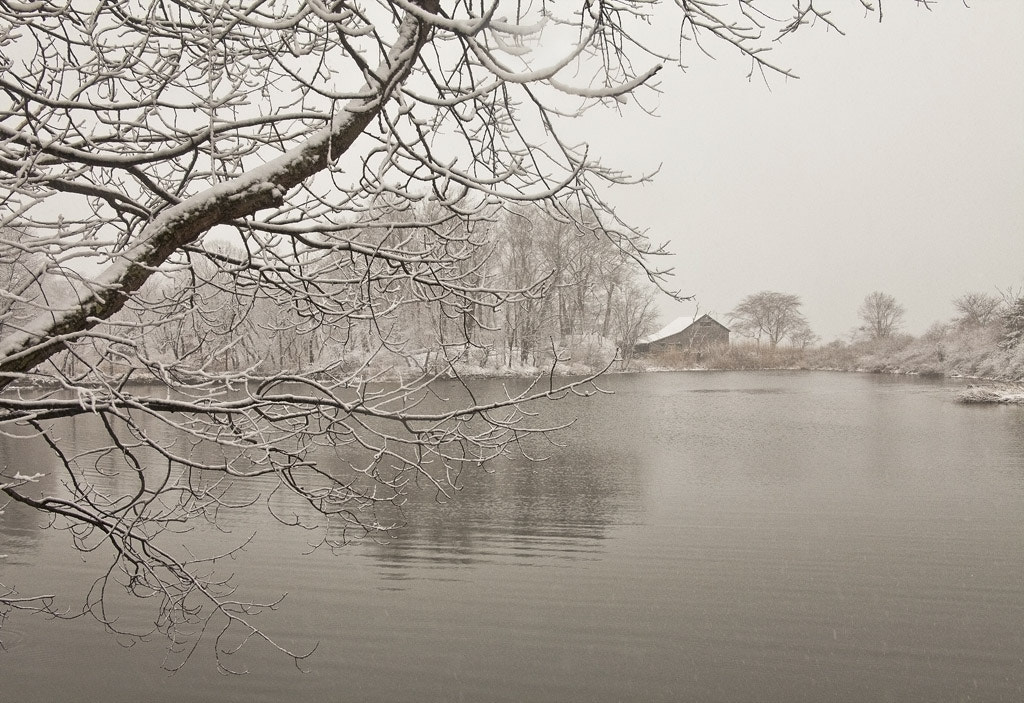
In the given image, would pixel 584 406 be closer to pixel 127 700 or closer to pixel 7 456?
pixel 7 456

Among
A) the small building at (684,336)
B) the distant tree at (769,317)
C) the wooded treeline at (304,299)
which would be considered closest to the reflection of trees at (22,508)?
the wooded treeline at (304,299)

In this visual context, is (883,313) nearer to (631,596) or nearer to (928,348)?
(928,348)

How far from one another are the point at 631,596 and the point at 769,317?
6891cm

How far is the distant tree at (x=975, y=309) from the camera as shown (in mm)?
39438

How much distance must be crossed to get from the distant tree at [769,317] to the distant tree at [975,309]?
89.2 feet

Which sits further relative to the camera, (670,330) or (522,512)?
(670,330)

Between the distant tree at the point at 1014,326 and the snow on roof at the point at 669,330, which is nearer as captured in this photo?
the distant tree at the point at 1014,326

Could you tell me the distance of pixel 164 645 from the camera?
6027mm

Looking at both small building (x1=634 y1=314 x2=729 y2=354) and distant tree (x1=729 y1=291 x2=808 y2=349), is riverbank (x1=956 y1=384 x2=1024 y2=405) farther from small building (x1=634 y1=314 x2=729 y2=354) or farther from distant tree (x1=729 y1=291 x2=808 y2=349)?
distant tree (x1=729 y1=291 x2=808 y2=349)

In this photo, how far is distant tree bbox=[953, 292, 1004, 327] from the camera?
39.4 metres

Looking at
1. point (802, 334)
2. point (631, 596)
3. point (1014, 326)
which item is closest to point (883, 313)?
point (802, 334)

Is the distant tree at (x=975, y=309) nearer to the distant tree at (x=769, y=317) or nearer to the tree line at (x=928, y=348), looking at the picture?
the tree line at (x=928, y=348)

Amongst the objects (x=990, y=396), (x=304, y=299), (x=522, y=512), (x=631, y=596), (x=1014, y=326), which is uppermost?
(x=1014, y=326)

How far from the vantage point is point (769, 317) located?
70875mm
